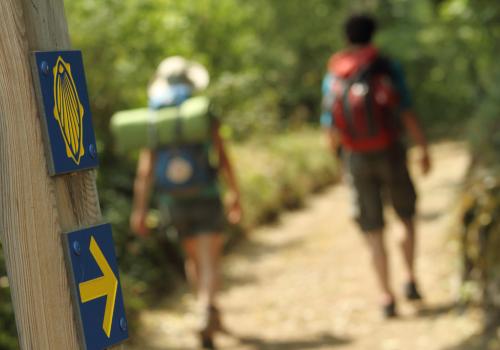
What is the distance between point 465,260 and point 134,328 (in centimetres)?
227

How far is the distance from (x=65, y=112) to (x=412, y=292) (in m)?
5.61

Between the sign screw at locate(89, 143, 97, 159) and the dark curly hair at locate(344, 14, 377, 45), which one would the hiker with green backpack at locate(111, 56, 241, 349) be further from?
the sign screw at locate(89, 143, 97, 159)

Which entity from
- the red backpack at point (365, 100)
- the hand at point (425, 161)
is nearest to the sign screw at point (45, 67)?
the red backpack at point (365, 100)

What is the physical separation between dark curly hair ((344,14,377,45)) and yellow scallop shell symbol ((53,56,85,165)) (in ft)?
16.8

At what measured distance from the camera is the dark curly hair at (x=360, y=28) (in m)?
7.73

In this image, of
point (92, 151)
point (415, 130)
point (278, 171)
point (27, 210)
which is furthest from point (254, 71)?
point (27, 210)

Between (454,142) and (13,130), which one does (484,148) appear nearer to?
(13,130)

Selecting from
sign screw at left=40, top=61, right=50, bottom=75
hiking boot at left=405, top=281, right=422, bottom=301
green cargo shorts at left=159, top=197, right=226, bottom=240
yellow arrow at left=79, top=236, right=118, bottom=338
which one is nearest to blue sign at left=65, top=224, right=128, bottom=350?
yellow arrow at left=79, top=236, right=118, bottom=338

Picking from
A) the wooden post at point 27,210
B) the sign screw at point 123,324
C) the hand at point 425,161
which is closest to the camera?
the wooden post at point 27,210

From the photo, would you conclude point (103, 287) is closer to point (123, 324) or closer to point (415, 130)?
point (123, 324)

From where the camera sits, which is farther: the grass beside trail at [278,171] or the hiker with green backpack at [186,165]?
the grass beside trail at [278,171]

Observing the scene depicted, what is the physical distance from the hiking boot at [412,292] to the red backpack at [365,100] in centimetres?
105

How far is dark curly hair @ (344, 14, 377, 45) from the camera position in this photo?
25.4 feet

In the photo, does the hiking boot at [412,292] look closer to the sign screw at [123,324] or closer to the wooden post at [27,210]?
the sign screw at [123,324]
